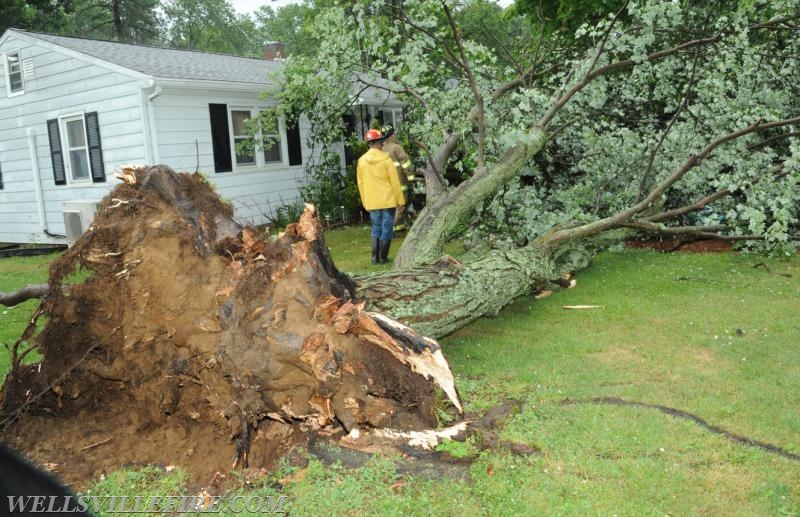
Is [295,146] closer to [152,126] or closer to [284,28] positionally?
[152,126]

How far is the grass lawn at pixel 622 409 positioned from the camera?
3.11 metres

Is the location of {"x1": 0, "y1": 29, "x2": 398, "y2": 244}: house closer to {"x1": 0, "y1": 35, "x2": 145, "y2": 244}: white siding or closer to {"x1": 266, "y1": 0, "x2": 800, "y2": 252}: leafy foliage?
{"x1": 0, "y1": 35, "x2": 145, "y2": 244}: white siding

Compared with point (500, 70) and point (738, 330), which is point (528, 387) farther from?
point (500, 70)

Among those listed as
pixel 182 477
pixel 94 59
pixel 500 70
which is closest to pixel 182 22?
pixel 94 59

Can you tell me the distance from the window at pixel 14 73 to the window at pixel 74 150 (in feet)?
5.04

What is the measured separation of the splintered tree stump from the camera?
3662 millimetres

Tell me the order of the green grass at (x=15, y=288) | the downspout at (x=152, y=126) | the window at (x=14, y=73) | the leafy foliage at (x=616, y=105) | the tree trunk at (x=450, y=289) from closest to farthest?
the tree trunk at (x=450, y=289)
the green grass at (x=15, y=288)
the leafy foliage at (x=616, y=105)
the downspout at (x=152, y=126)
the window at (x=14, y=73)

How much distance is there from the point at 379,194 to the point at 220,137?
4.83 m

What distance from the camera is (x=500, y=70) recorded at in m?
10.1

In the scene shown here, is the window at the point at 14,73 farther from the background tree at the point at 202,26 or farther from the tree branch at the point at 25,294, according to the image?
the background tree at the point at 202,26

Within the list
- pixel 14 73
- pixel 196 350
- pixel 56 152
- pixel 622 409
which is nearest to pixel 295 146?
pixel 56 152

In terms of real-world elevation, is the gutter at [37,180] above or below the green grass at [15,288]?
above

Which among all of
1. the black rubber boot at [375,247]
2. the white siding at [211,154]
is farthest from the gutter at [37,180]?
the black rubber boot at [375,247]

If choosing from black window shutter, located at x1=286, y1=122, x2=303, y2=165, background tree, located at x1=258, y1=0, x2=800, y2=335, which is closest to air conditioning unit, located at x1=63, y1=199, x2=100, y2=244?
black window shutter, located at x1=286, y1=122, x2=303, y2=165
